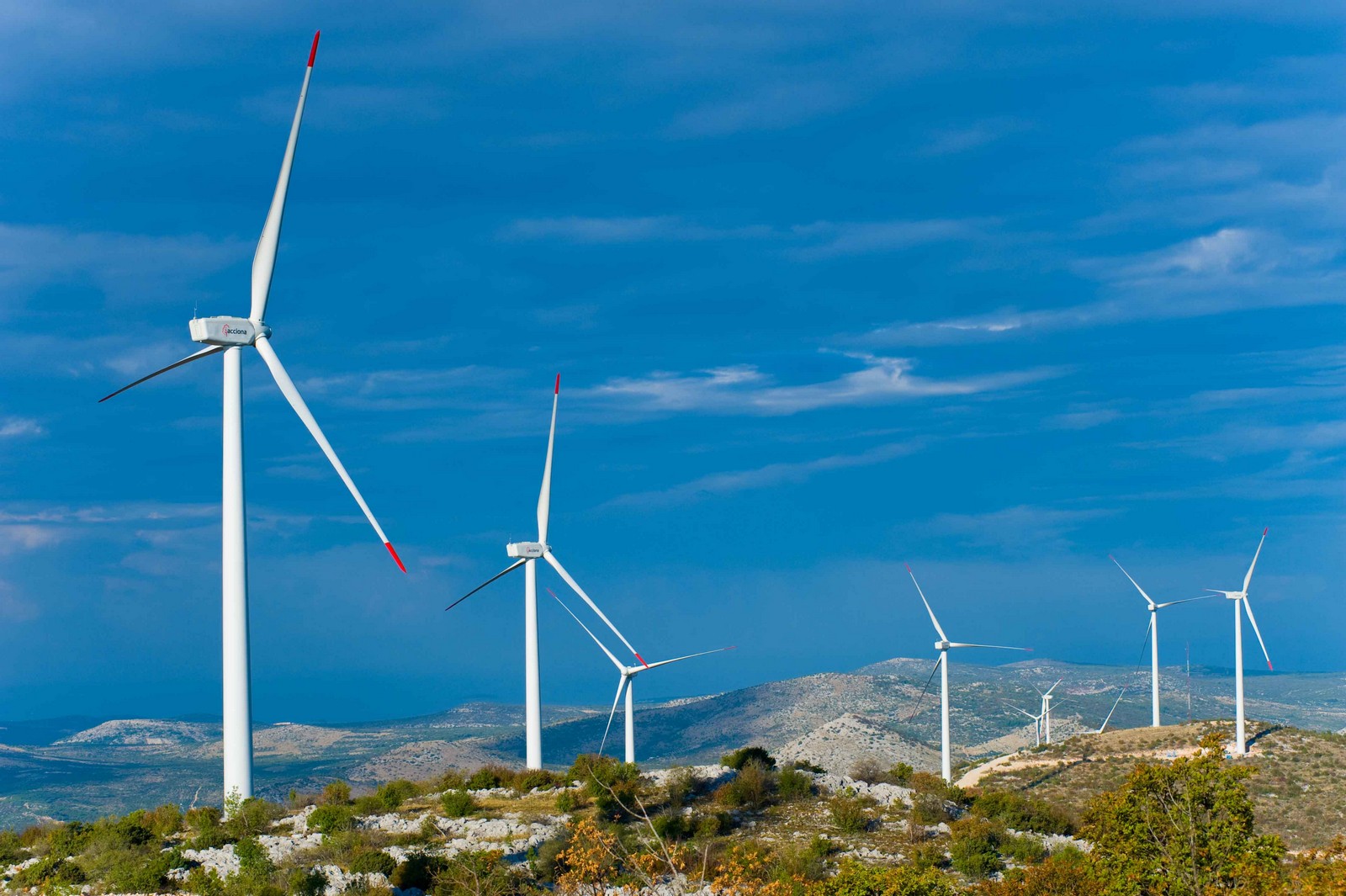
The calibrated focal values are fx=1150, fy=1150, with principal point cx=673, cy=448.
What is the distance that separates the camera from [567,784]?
56594mm

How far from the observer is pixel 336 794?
54.6 meters

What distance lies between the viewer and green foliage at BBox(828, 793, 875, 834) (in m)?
A: 48.8

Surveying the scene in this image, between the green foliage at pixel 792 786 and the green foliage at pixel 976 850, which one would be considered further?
the green foliage at pixel 792 786

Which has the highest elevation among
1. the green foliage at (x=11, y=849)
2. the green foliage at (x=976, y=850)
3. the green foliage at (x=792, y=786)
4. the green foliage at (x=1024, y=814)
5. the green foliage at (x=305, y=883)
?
the green foliage at (x=305, y=883)

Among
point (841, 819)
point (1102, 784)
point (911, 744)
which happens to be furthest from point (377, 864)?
point (911, 744)

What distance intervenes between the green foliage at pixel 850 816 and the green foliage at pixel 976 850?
3.79 metres

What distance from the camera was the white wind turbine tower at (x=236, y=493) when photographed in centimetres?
4250

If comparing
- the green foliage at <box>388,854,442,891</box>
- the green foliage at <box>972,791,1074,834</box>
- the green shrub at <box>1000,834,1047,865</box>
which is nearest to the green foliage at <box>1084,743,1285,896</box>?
the green shrub at <box>1000,834,1047,865</box>

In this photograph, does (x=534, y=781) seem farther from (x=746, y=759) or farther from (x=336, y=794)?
(x=746, y=759)

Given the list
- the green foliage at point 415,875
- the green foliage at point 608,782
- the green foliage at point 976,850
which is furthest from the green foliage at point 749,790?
the green foliage at point 415,875

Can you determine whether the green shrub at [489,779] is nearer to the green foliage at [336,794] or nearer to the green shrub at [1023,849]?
the green foliage at [336,794]

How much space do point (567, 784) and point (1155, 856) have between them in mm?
31785

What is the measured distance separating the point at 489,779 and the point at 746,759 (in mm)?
13271

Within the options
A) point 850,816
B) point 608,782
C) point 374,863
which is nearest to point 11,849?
point 374,863
